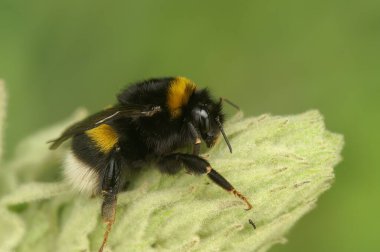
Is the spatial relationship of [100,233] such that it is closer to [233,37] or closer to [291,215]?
[291,215]

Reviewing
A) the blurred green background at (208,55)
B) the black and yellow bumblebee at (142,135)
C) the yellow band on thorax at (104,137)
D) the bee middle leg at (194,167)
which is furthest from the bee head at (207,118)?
the blurred green background at (208,55)

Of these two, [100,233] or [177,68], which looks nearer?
[100,233]

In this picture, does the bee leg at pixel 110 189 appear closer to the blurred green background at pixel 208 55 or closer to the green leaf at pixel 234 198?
the green leaf at pixel 234 198

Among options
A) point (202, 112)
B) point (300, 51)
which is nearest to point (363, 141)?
point (300, 51)

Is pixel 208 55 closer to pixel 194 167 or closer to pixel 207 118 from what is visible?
pixel 207 118

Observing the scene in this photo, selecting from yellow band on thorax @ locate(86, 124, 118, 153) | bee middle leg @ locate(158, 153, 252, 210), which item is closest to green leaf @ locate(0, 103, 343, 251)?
bee middle leg @ locate(158, 153, 252, 210)

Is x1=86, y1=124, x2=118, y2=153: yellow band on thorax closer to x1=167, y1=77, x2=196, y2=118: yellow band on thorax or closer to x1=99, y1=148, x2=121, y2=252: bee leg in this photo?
x1=99, y1=148, x2=121, y2=252: bee leg
